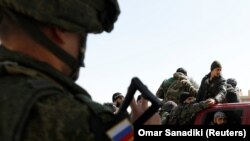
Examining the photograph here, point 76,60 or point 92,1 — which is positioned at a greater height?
point 92,1

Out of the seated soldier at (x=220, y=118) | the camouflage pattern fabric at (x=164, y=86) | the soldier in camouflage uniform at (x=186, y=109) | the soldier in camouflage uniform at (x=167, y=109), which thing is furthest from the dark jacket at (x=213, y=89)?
the camouflage pattern fabric at (x=164, y=86)

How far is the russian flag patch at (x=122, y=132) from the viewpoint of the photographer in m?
1.31

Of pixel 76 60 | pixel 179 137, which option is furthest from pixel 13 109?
pixel 179 137

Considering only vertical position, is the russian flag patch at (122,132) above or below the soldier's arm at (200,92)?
below

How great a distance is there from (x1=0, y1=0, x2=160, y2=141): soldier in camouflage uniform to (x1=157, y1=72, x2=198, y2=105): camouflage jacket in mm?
7528

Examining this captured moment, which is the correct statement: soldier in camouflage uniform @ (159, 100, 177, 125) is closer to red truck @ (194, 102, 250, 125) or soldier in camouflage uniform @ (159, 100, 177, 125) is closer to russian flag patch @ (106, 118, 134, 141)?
red truck @ (194, 102, 250, 125)

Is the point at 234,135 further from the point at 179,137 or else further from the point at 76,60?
the point at 76,60

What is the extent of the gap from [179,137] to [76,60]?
217 inches

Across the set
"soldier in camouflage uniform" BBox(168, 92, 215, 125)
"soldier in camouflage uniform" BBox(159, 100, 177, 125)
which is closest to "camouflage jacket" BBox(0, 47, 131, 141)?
"soldier in camouflage uniform" BBox(168, 92, 215, 125)

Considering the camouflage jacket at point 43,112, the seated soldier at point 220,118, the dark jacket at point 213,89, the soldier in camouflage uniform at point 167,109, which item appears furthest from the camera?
the soldier in camouflage uniform at point 167,109

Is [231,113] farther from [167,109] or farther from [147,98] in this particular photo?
[147,98]

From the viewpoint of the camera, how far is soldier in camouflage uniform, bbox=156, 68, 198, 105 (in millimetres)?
9047

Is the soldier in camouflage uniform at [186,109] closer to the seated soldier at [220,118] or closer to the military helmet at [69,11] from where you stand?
the seated soldier at [220,118]

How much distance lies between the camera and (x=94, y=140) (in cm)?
126
